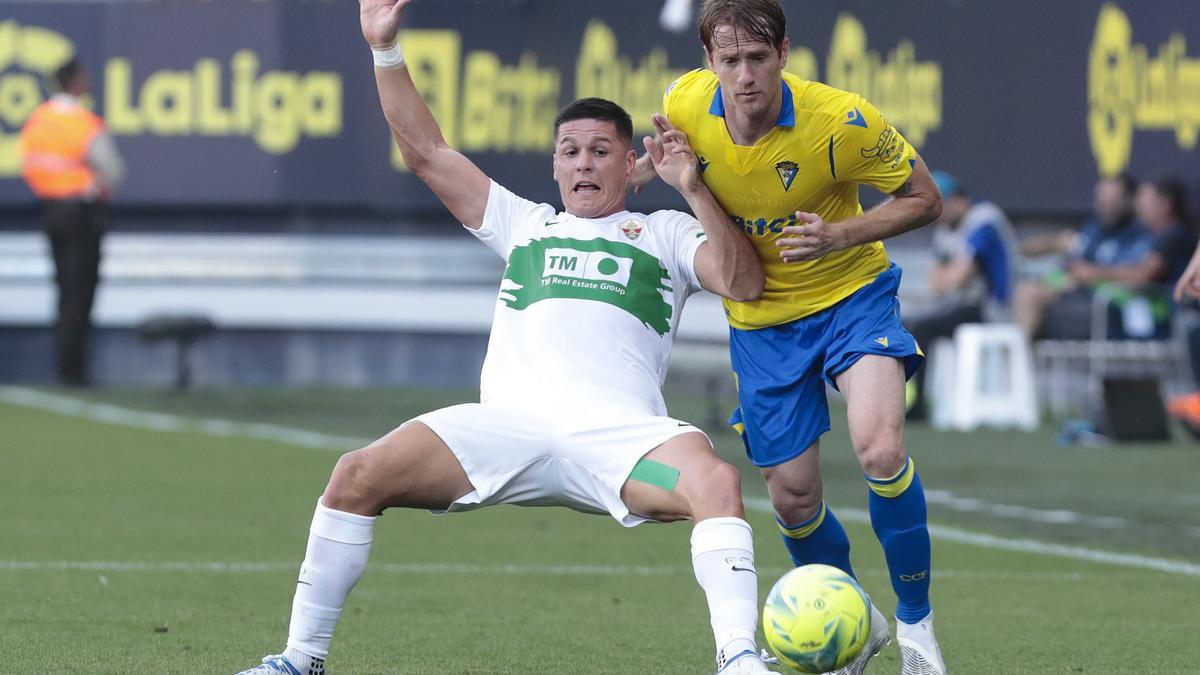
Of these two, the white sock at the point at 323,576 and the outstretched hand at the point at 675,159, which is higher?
the outstretched hand at the point at 675,159

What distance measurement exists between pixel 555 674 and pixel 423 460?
3.16 ft

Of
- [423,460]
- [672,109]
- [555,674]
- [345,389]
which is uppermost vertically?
[672,109]

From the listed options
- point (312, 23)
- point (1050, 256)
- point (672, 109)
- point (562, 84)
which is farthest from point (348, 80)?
point (672, 109)

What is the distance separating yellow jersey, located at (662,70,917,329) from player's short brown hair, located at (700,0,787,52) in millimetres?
269

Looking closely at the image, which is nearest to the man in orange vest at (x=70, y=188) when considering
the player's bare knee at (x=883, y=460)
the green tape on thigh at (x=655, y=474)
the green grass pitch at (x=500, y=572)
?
the green grass pitch at (x=500, y=572)

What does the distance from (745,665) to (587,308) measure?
1277 mm

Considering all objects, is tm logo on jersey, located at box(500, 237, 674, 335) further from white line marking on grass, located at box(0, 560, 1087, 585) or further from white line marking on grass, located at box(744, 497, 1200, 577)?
white line marking on grass, located at box(744, 497, 1200, 577)

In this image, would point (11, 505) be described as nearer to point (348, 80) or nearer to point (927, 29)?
point (348, 80)

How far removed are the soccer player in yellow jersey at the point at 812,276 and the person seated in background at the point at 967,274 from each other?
986 cm

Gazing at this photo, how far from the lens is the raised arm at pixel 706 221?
240 inches

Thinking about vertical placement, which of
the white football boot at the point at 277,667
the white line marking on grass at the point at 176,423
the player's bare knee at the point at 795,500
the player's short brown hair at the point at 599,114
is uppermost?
the player's short brown hair at the point at 599,114

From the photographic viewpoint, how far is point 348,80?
739 inches

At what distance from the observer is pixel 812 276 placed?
661 cm

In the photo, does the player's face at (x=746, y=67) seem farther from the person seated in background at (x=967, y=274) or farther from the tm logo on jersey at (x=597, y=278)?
the person seated in background at (x=967, y=274)
